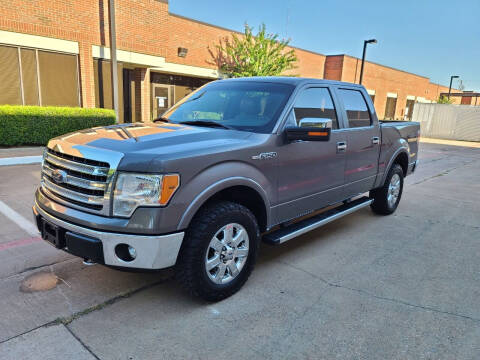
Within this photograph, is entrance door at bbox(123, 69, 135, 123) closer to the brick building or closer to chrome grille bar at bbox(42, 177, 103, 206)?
the brick building

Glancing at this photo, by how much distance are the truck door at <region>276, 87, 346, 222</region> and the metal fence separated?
2492 centimetres

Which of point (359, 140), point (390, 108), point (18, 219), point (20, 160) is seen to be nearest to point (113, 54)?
point (20, 160)

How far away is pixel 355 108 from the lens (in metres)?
4.82

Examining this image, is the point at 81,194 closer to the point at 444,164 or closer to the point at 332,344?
the point at 332,344

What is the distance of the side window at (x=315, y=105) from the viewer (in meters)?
3.84

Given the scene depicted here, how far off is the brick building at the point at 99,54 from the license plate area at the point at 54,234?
11300 millimetres

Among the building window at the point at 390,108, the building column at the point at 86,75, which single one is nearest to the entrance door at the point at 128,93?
the building column at the point at 86,75

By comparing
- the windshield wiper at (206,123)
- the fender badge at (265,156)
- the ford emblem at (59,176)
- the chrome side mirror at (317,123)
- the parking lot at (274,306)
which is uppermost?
the chrome side mirror at (317,123)

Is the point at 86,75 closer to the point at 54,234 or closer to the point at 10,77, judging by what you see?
the point at 10,77

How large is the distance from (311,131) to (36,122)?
10.0 m

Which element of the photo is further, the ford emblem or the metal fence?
the metal fence

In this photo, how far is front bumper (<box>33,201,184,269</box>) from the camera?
2.58m

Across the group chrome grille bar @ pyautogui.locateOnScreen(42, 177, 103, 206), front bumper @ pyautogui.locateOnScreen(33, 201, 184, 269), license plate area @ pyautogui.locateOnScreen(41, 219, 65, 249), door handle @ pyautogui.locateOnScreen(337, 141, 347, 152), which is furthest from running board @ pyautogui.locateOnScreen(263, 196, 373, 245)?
license plate area @ pyautogui.locateOnScreen(41, 219, 65, 249)

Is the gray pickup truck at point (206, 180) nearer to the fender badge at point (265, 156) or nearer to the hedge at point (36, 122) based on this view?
the fender badge at point (265, 156)
